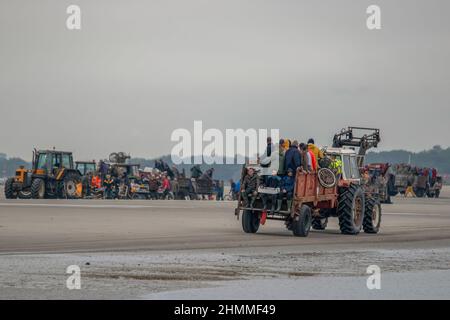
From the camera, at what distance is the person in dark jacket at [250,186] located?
26.5m

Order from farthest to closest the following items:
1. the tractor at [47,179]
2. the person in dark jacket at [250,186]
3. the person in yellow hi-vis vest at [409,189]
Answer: the person in yellow hi-vis vest at [409,189] < the tractor at [47,179] < the person in dark jacket at [250,186]

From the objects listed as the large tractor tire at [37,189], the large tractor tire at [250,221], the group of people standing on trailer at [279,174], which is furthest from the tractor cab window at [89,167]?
the group of people standing on trailer at [279,174]

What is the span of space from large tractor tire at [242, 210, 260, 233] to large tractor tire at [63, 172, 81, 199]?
1191 inches

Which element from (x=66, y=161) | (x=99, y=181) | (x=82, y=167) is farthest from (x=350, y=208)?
→ (x=82, y=167)

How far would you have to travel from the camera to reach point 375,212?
2919cm

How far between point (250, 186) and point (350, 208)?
2825 millimetres

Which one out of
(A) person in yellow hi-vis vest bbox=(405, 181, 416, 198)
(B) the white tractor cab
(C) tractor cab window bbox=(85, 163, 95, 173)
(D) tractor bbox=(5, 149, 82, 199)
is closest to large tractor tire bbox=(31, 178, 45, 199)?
(D) tractor bbox=(5, 149, 82, 199)

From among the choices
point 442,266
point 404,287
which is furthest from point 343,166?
point 404,287

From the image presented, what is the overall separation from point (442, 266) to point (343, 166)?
1018 cm

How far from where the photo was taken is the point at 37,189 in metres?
54.7

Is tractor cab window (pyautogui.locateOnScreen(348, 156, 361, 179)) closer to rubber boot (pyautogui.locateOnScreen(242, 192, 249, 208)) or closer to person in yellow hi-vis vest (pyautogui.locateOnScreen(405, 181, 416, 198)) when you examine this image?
rubber boot (pyautogui.locateOnScreen(242, 192, 249, 208))

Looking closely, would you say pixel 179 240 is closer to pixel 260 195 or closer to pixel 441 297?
pixel 260 195

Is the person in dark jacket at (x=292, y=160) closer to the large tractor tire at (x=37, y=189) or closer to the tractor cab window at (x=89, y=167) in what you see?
the large tractor tire at (x=37, y=189)

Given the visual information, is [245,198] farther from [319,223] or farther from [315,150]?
[319,223]
